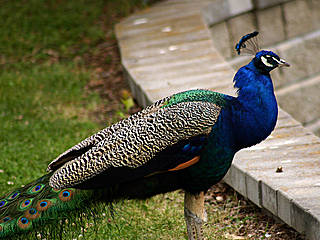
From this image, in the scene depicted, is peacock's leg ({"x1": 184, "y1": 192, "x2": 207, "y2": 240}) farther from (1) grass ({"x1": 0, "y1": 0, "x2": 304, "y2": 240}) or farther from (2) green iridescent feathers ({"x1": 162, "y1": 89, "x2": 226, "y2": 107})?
(2) green iridescent feathers ({"x1": 162, "y1": 89, "x2": 226, "y2": 107})

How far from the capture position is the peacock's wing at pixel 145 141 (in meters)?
2.57

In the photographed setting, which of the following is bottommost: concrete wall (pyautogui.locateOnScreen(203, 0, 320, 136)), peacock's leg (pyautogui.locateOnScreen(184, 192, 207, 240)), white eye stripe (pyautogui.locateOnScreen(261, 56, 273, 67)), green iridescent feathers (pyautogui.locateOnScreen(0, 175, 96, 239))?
concrete wall (pyautogui.locateOnScreen(203, 0, 320, 136))

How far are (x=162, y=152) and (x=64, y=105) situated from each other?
9.78ft

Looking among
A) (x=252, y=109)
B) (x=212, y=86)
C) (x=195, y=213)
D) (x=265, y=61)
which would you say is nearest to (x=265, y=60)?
Answer: (x=265, y=61)

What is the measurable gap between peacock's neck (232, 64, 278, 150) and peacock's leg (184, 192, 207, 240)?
1.25 ft

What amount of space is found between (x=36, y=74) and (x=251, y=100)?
12.8ft

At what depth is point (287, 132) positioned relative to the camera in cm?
379

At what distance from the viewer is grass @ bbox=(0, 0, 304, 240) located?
3.43 m

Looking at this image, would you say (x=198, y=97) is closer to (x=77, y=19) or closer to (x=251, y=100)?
(x=251, y=100)

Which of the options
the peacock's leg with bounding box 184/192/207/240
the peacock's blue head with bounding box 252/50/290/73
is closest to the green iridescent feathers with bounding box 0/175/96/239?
the peacock's leg with bounding box 184/192/207/240

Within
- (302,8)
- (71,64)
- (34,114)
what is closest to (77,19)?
(71,64)

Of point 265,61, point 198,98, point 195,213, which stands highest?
point 265,61

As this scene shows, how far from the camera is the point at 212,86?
4.50 m

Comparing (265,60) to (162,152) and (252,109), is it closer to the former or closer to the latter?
(252,109)
